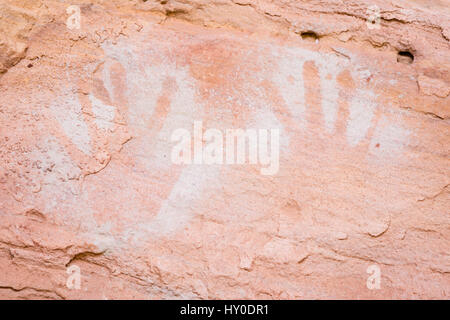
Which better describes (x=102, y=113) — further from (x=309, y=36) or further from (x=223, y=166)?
(x=309, y=36)

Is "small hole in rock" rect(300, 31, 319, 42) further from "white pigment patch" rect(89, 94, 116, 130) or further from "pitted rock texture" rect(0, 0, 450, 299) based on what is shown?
"white pigment patch" rect(89, 94, 116, 130)

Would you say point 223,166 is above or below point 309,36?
below

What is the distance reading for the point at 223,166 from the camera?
200cm

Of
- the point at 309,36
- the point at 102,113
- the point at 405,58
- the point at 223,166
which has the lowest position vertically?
the point at 223,166

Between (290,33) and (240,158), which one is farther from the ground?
(290,33)

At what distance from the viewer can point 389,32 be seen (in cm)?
220

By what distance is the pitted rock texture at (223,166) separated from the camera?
188 centimetres

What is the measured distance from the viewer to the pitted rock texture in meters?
1.88

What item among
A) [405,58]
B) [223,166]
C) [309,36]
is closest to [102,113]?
[223,166]

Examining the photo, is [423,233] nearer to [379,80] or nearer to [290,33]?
[379,80]

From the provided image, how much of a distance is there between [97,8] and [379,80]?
1595mm

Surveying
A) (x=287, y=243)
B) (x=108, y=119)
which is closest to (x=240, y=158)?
(x=287, y=243)

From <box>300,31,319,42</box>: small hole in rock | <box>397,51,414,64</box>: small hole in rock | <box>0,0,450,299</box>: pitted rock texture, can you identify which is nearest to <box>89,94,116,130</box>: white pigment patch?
<box>0,0,450,299</box>: pitted rock texture

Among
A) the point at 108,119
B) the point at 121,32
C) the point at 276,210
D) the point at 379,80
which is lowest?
the point at 276,210
